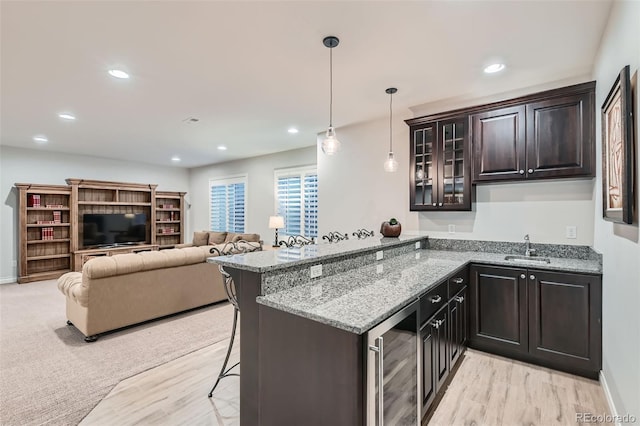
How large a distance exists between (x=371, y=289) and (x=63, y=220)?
778cm

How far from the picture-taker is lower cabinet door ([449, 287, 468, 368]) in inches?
99.5

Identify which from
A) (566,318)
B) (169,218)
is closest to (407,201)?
(566,318)

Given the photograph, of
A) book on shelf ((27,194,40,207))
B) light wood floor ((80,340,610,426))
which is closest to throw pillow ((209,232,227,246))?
book on shelf ((27,194,40,207))

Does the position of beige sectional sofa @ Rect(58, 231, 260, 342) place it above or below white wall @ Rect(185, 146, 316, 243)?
below

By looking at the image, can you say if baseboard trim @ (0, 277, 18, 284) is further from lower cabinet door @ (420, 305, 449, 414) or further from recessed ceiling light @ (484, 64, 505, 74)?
recessed ceiling light @ (484, 64, 505, 74)

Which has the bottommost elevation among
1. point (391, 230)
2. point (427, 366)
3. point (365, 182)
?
point (427, 366)

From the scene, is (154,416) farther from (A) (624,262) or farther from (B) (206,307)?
(A) (624,262)

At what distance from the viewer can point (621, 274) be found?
6.28ft

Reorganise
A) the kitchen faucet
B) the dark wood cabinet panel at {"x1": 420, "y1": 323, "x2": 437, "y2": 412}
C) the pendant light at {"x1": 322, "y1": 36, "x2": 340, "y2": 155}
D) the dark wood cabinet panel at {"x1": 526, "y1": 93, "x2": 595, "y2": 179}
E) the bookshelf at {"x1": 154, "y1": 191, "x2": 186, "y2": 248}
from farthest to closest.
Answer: the bookshelf at {"x1": 154, "y1": 191, "x2": 186, "y2": 248}, the kitchen faucet, the dark wood cabinet panel at {"x1": 526, "y1": 93, "x2": 595, "y2": 179}, the pendant light at {"x1": 322, "y1": 36, "x2": 340, "y2": 155}, the dark wood cabinet panel at {"x1": 420, "y1": 323, "x2": 437, "y2": 412}

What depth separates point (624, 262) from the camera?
185 centimetres

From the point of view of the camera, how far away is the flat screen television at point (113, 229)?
7094mm

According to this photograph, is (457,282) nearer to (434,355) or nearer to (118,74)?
(434,355)

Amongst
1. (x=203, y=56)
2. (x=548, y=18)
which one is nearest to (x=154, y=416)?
(x=203, y=56)

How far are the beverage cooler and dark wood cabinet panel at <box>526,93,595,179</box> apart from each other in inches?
89.7
